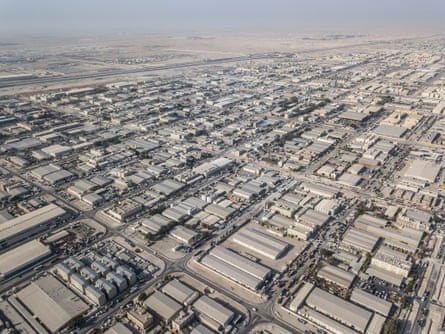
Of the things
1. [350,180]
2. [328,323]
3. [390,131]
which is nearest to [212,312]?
[328,323]

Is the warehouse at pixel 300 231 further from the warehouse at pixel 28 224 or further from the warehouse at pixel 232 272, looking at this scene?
the warehouse at pixel 28 224

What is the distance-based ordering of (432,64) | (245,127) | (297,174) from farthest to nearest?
(432,64) → (245,127) → (297,174)

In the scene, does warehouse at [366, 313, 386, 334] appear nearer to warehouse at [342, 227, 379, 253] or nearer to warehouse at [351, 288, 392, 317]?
warehouse at [351, 288, 392, 317]

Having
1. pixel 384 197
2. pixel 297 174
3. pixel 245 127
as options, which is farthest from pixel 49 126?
pixel 384 197

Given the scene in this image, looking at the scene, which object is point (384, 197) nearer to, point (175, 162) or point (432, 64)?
point (175, 162)

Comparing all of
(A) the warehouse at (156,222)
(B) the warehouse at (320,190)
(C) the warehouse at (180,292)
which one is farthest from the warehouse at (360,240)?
(A) the warehouse at (156,222)

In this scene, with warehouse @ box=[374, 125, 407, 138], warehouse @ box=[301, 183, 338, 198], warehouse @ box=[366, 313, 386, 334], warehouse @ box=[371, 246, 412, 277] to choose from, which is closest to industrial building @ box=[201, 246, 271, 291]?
warehouse @ box=[366, 313, 386, 334]
